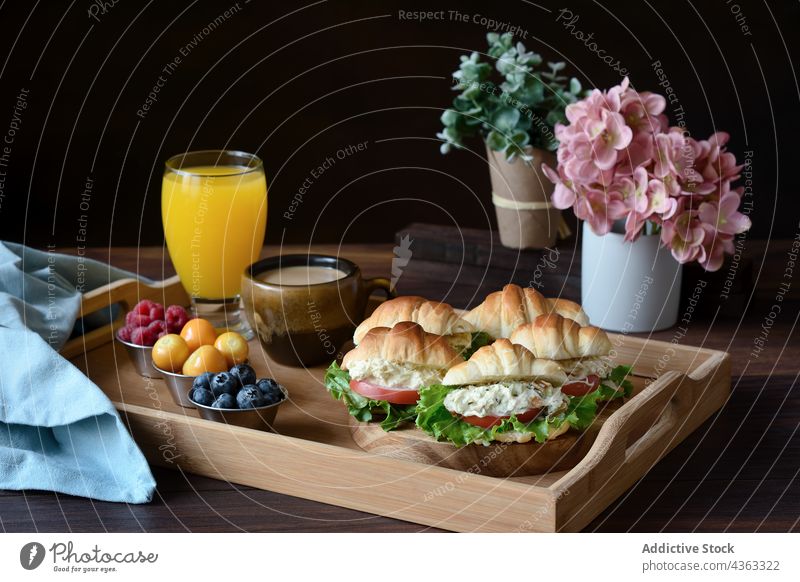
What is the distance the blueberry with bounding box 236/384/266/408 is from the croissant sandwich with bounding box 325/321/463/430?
13 centimetres

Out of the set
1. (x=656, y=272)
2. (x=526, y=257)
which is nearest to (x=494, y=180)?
(x=526, y=257)

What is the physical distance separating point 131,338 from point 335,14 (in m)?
1.55

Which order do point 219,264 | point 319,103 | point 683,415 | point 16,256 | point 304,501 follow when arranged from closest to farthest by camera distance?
point 304,501, point 683,415, point 16,256, point 219,264, point 319,103

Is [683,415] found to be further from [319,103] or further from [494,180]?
[319,103]

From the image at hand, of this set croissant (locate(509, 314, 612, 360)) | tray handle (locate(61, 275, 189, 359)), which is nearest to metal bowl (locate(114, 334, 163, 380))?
tray handle (locate(61, 275, 189, 359))

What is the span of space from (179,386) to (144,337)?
17cm

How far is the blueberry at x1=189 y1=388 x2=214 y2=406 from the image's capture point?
1487 mm

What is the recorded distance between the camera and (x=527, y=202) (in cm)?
227

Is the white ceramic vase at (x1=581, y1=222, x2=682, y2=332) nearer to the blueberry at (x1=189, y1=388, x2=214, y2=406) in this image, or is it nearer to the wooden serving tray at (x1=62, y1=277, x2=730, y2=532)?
the wooden serving tray at (x1=62, y1=277, x2=730, y2=532)

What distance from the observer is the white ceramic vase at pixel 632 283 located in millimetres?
1997

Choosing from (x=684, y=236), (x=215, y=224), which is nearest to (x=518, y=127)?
(x=684, y=236)

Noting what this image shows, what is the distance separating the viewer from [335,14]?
303 cm

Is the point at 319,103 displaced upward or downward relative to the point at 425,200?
upward

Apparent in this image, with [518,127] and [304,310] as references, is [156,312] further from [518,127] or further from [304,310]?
[518,127]
